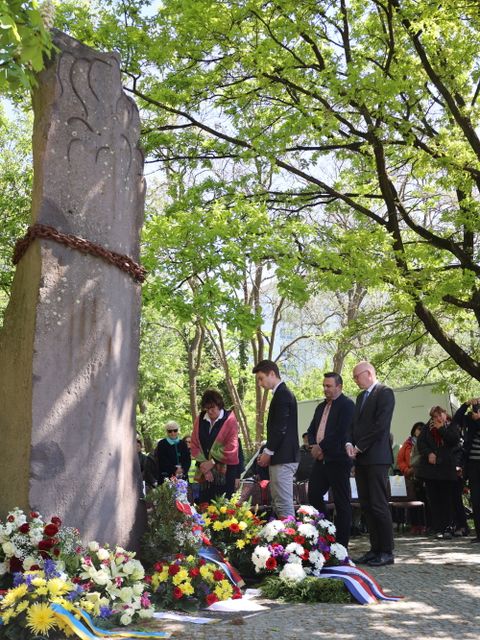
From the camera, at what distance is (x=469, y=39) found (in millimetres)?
13164

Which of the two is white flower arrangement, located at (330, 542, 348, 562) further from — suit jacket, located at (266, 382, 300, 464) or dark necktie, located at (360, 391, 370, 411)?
dark necktie, located at (360, 391, 370, 411)

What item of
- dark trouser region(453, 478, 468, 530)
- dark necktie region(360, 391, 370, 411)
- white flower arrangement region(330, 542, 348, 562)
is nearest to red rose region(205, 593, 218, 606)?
white flower arrangement region(330, 542, 348, 562)

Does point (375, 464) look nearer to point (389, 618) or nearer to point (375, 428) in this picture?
point (375, 428)

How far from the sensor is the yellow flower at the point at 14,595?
4.67 metres

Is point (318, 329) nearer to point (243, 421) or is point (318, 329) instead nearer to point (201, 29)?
point (243, 421)

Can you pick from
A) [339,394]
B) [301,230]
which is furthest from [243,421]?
[339,394]

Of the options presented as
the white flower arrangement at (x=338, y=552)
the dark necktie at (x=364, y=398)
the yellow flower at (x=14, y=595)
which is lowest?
the yellow flower at (x=14, y=595)

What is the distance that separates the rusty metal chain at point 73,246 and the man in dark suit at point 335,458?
130 inches

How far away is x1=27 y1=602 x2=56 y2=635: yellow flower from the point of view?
4551 mm

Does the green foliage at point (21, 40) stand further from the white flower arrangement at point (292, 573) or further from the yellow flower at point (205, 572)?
the white flower arrangement at point (292, 573)

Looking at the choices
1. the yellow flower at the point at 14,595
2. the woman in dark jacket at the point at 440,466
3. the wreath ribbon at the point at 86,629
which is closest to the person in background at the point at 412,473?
the woman in dark jacket at the point at 440,466

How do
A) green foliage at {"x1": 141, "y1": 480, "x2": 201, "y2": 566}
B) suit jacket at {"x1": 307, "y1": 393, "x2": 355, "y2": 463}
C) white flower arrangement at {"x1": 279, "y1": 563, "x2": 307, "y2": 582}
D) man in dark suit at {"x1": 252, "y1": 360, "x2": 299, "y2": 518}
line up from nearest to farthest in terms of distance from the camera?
green foliage at {"x1": 141, "y1": 480, "x2": 201, "y2": 566}, white flower arrangement at {"x1": 279, "y1": 563, "x2": 307, "y2": 582}, man in dark suit at {"x1": 252, "y1": 360, "x2": 299, "y2": 518}, suit jacket at {"x1": 307, "y1": 393, "x2": 355, "y2": 463}

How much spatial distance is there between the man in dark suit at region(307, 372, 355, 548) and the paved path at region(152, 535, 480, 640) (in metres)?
0.75

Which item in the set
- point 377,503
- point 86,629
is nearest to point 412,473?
point 377,503
